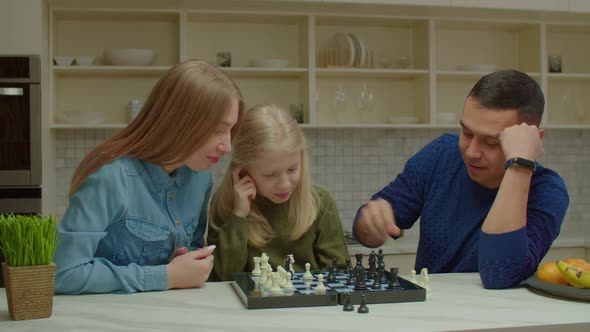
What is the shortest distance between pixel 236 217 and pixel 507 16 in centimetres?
269

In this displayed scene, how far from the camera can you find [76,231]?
1.47 metres

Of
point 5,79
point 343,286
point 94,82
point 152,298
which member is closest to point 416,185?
point 343,286

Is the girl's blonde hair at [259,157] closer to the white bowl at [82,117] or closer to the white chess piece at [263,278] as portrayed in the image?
the white chess piece at [263,278]

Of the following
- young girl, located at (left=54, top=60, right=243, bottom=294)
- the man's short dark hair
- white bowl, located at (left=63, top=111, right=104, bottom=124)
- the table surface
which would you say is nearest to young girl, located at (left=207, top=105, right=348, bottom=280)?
young girl, located at (left=54, top=60, right=243, bottom=294)

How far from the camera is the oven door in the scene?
3.20 metres

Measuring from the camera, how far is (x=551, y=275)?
1526 millimetres

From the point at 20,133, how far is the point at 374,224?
211cm

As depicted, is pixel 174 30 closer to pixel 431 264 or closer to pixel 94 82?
pixel 94 82

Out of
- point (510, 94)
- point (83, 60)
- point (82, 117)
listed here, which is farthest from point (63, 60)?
point (510, 94)

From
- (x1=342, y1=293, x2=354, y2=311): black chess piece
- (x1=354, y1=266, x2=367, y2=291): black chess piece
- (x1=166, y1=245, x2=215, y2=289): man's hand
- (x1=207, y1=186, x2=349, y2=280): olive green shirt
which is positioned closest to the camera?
(x1=342, y1=293, x2=354, y2=311): black chess piece

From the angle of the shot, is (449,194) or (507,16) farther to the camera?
(507,16)

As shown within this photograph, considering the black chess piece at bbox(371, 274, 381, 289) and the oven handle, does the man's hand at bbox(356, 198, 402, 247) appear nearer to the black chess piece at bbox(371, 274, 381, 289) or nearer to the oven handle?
the black chess piece at bbox(371, 274, 381, 289)

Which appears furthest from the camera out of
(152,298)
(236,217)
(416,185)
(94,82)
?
(94,82)

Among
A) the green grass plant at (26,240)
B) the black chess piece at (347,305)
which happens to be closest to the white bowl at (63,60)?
the green grass plant at (26,240)
